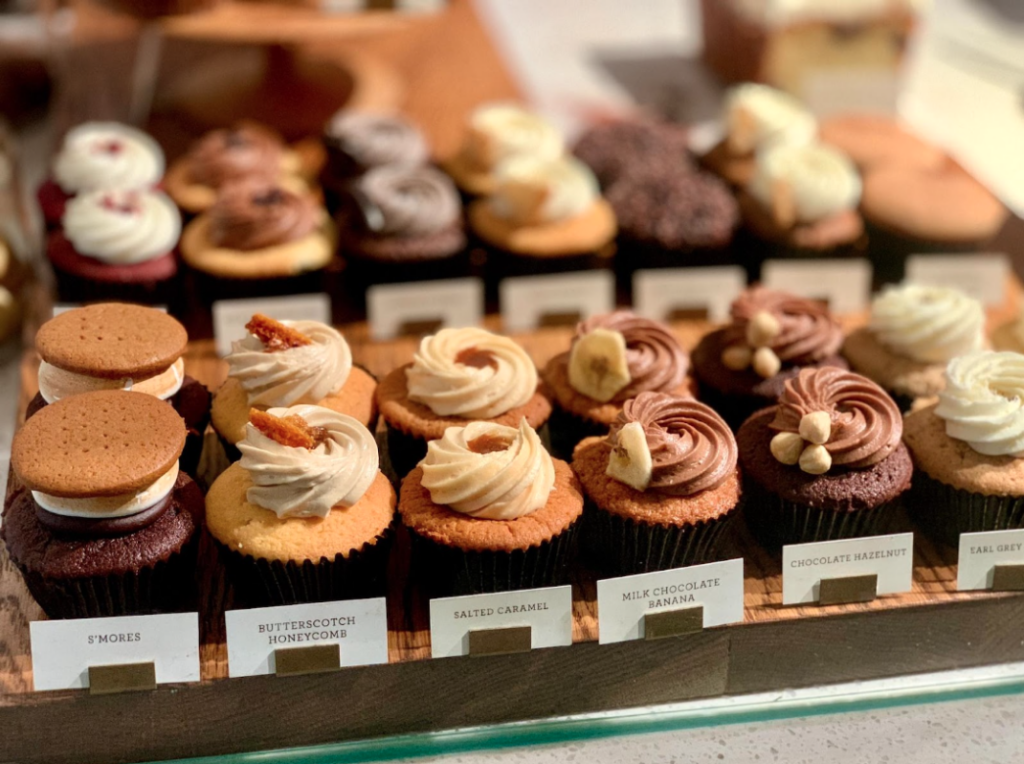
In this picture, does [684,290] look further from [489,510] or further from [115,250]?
[115,250]

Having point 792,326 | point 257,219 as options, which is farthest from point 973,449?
point 257,219

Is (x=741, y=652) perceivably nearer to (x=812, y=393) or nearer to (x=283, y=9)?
(x=812, y=393)

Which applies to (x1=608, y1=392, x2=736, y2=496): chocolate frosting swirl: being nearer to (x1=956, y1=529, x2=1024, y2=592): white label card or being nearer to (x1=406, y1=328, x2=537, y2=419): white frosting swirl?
(x1=406, y1=328, x2=537, y2=419): white frosting swirl

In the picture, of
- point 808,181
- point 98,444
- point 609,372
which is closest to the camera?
point 98,444

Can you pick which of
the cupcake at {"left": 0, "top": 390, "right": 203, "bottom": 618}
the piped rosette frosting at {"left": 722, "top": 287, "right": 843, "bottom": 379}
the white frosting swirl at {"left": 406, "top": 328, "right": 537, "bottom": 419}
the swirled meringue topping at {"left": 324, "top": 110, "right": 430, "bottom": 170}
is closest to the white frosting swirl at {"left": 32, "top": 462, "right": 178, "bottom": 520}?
the cupcake at {"left": 0, "top": 390, "right": 203, "bottom": 618}

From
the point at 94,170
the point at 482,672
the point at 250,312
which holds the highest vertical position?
the point at 94,170

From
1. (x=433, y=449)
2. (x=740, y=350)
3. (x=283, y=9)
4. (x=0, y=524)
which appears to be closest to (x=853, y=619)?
(x=740, y=350)

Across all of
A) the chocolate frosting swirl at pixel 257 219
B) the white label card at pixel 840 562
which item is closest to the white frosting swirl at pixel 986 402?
the white label card at pixel 840 562
